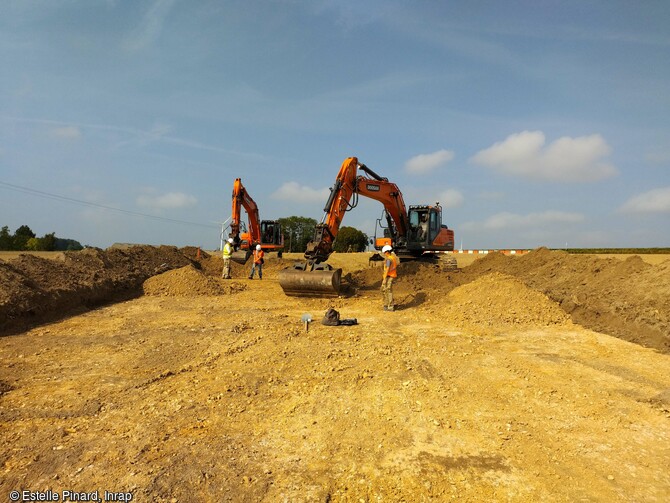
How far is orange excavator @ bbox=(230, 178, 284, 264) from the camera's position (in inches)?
819

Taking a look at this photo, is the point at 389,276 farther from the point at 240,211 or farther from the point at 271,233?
the point at 271,233

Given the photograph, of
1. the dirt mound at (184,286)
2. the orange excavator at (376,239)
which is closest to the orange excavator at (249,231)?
the dirt mound at (184,286)

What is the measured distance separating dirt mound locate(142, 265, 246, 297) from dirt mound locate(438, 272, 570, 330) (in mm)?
7608

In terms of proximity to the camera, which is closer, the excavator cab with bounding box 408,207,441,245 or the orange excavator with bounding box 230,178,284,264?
the excavator cab with bounding box 408,207,441,245

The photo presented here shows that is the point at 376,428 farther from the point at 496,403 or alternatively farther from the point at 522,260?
the point at 522,260

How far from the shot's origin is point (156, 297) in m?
13.5

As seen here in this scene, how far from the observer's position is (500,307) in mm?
10305

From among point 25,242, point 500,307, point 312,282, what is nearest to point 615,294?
point 500,307

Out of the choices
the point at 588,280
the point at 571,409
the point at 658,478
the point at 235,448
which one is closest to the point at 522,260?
the point at 588,280

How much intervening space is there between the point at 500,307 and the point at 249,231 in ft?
54.0

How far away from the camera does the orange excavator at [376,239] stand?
12.5 metres

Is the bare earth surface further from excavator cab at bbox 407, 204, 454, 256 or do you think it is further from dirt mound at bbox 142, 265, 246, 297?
excavator cab at bbox 407, 204, 454, 256

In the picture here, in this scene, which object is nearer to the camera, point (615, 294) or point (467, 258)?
point (615, 294)

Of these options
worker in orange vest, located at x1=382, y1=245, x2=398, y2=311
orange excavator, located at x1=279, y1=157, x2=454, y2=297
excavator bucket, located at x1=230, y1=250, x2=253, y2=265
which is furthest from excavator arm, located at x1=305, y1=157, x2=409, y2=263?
excavator bucket, located at x1=230, y1=250, x2=253, y2=265
